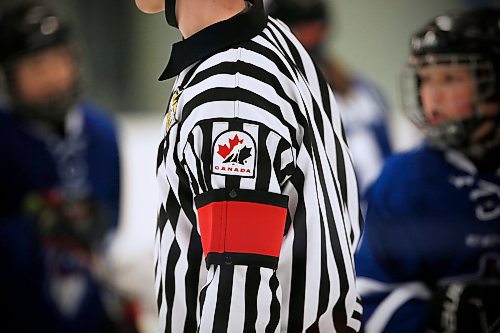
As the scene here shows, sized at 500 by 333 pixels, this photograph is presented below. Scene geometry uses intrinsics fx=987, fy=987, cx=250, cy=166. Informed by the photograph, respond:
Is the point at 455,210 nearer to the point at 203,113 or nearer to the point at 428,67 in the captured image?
the point at 428,67

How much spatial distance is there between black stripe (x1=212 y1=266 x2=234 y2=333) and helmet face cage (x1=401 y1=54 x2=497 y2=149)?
841mm

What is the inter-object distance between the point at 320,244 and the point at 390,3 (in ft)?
4.88

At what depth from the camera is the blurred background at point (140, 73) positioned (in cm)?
230

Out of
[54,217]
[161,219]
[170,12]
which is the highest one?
[170,12]

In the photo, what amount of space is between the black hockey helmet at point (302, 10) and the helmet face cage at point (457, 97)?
947 mm

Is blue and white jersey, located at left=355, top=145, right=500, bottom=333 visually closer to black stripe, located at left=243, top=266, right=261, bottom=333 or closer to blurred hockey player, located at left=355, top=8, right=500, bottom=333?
blurred hockey player, located at left=355, top=8, right=500, bottom=333

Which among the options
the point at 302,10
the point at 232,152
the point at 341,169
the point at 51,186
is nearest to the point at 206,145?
the point at 232,152

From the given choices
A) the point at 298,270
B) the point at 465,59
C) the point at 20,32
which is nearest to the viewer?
the point at 298,270

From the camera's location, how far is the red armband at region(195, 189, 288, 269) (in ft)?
3.51

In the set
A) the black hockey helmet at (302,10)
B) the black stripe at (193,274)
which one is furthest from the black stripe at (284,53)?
the black hockey helmet at (302,10)

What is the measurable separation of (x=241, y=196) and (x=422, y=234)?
83 centimetres

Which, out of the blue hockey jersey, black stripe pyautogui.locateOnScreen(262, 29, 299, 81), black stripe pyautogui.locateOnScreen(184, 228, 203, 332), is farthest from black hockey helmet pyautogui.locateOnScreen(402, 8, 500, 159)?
the blue hockey jersey

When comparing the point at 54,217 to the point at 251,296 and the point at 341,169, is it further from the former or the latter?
the point at 251,296

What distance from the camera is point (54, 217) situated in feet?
7.82
